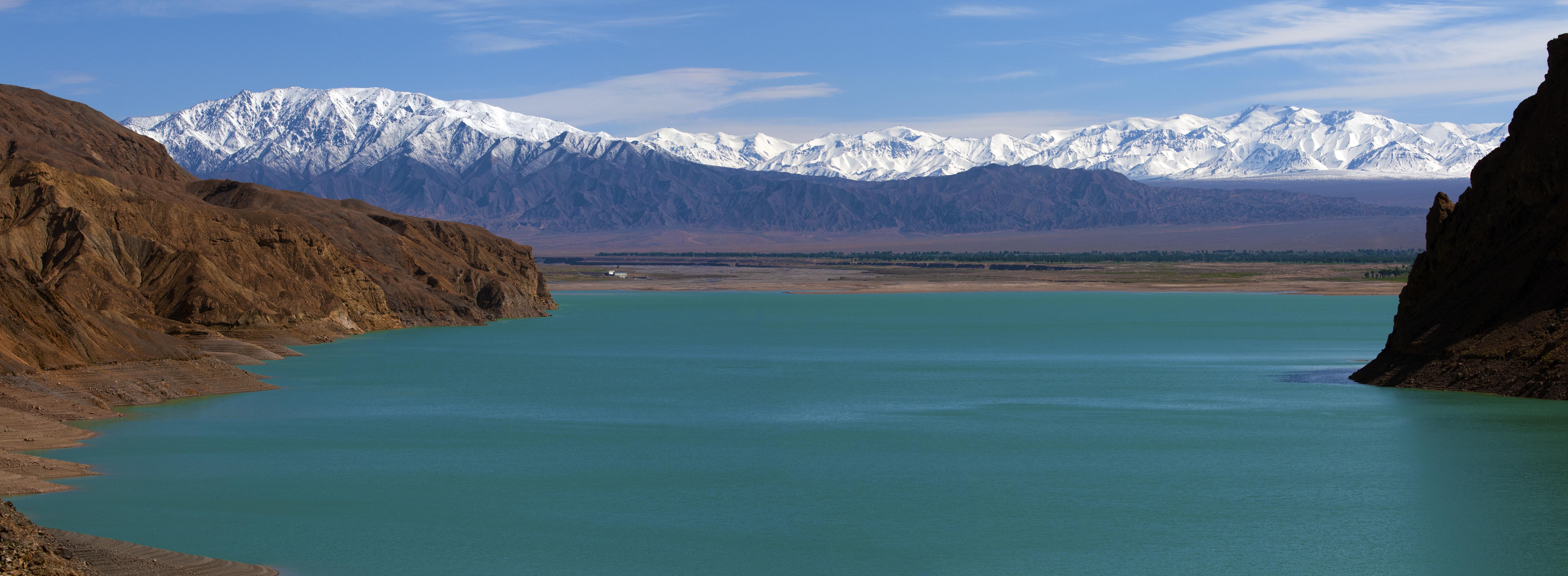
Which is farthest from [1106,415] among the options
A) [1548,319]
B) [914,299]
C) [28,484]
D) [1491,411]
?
[914,299]

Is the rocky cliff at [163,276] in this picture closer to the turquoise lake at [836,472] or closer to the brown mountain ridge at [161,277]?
the brown mountain ridge at [161,277]

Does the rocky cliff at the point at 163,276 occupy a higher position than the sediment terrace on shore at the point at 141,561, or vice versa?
the rocky cliff at the point at 163,276

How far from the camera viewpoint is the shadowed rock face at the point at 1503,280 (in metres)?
44.2

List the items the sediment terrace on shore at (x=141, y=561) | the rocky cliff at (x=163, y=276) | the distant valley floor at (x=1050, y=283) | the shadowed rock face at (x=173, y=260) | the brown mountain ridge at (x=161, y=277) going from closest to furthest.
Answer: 1. the sediment terrace on shore at (x=141, y=561)
2. the brown mountain ridge at (x=161, y=277)
3. the rocky cliff at (x=163, y=276)
4. the shadowed rock face at (x=173, y=260)
5. the distant valley floor at (x=1050, y=283)

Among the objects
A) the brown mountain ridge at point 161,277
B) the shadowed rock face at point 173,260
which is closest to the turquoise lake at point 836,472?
the brown mountain ridge at point 161,277

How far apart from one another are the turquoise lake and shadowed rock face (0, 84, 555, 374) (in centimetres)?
570

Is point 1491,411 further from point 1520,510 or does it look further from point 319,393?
point 319,393

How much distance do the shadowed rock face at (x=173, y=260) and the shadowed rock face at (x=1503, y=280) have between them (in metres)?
Result: 43.0

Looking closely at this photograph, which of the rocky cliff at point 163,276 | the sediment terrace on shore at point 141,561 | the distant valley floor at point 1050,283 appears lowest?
the distant valley floor at point 1050,283

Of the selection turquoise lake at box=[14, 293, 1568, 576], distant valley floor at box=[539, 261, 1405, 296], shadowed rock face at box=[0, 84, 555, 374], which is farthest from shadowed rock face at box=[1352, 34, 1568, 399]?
distant valley floor at box=[539, 261, 1405, 296]

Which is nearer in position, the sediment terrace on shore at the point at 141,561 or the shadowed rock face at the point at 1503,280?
the sediment terrace on shore at the point at 141,561

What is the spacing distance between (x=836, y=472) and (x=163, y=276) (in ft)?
162

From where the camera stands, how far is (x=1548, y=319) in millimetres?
43969

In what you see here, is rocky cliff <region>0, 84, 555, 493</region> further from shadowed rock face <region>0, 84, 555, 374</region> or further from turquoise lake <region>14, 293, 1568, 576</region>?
turquoise lake <region>14, 293, 1568, 576</region>
